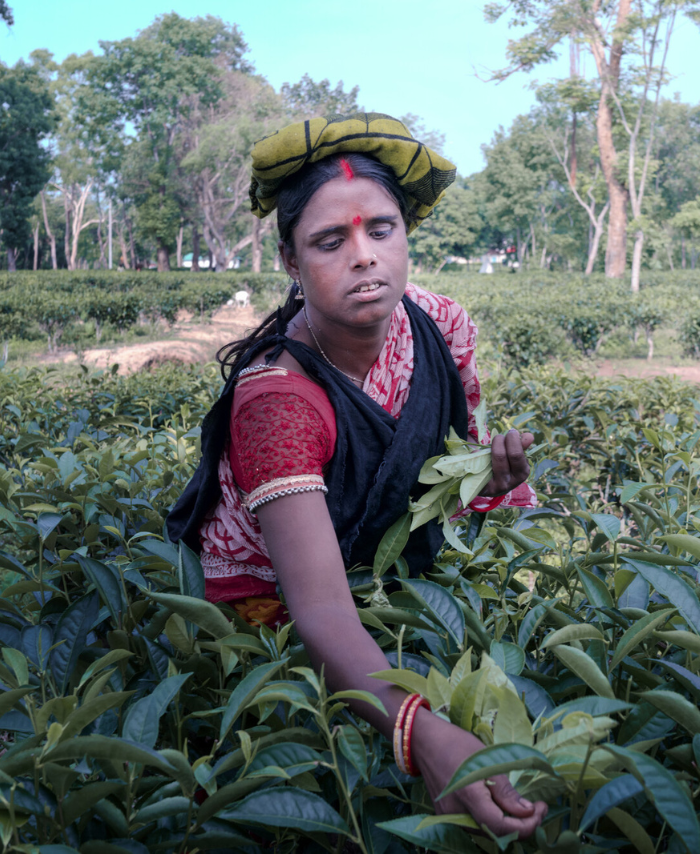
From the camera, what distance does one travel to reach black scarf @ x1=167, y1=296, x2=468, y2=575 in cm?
135

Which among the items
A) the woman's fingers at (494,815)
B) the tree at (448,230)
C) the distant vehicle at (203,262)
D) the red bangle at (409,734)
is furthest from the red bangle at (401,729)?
the distant vehicle at (203,262)

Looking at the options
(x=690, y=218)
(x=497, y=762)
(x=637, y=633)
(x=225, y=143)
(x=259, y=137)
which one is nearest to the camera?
(x=497, y=762)

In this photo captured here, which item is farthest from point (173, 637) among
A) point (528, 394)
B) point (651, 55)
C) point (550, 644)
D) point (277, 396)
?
point (651, 55)

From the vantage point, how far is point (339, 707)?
879mm

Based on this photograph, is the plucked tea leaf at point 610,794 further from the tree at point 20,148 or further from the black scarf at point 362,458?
the tree at point 20,148

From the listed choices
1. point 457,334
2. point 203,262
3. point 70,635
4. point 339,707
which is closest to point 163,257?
point 457,334

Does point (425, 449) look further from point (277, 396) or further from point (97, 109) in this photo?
point (97, 109)

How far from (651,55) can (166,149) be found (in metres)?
21.9

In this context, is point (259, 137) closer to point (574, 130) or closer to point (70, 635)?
point (70, 635)

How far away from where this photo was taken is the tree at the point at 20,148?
2219cm

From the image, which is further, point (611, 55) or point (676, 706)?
point (611, 55)

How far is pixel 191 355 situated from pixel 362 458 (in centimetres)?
980

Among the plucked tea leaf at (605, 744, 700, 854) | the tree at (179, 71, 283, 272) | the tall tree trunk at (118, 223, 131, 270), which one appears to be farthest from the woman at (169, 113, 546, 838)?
the tall tree trunk at (118, 223, 131, 270)

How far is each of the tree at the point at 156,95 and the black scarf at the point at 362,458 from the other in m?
31.8
